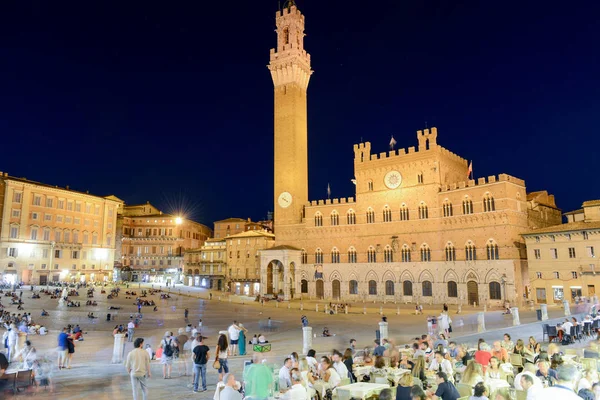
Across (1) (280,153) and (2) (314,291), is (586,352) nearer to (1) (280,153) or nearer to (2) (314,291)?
(2) (314,291)

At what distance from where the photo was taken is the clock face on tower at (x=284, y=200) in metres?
57.4

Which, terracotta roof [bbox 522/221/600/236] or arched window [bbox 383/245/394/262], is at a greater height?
terracotta roof [bbox 522/221/600/236]

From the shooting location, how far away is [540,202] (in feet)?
160

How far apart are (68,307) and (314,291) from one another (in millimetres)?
28112

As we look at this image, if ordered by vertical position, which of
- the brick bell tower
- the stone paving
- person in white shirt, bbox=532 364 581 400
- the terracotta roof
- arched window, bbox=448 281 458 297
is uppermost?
the brick bell tower

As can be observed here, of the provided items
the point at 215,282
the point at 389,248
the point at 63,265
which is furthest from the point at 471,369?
the point at 63,265

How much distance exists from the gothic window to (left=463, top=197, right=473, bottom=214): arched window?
149 inches

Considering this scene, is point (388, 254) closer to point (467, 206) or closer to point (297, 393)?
point (467, 206)

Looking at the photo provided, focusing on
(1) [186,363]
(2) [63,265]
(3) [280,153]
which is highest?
(3) [280,153]

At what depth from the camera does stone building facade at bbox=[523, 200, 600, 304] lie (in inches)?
1411

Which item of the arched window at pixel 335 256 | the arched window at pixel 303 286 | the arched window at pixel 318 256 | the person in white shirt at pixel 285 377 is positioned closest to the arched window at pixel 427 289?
the arched window at pixel 335 256

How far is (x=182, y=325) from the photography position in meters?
28.6

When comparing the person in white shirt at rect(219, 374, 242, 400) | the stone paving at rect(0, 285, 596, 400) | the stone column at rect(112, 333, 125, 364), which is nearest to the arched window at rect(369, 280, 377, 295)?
the stone paving at rect(0, 285, 596, 400)

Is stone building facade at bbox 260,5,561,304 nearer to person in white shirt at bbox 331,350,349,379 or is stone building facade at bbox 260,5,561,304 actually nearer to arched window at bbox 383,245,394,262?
arched window at bbox 383,245,394,262
